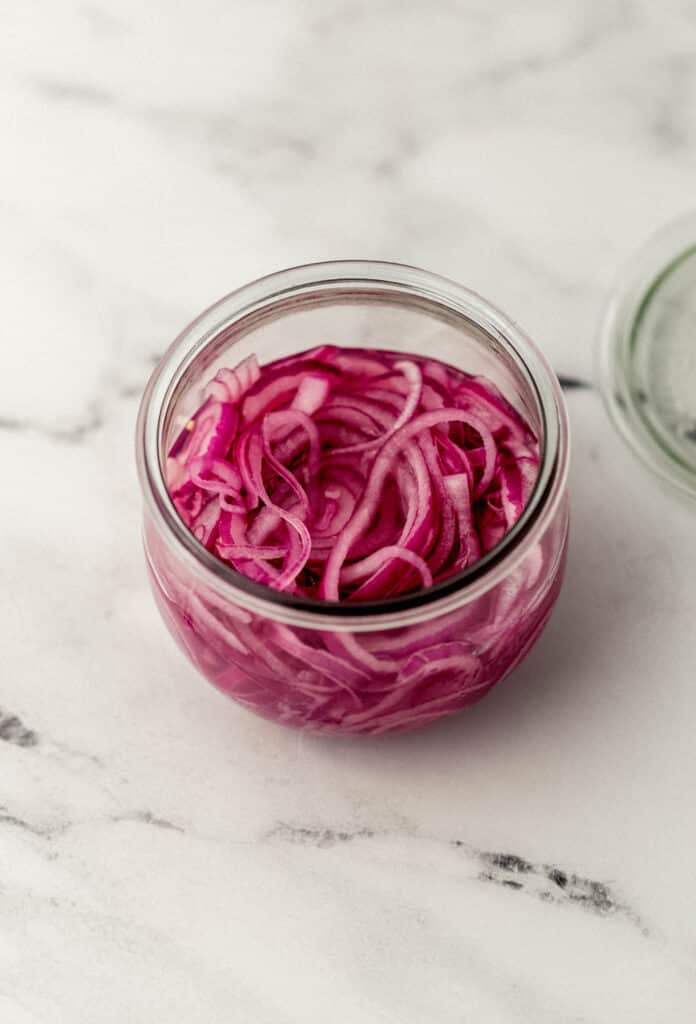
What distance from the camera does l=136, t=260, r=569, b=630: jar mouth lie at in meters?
0.90

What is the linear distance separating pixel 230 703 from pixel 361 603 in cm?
25

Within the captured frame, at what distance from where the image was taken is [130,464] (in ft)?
3.98

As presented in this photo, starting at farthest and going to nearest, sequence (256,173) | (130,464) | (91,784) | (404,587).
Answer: (256,173)
(130,464)
(91,784)
(404,587)

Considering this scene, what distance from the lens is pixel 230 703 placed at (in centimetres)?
111

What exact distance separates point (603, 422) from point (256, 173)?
39 cm

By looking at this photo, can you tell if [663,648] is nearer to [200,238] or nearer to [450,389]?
[450,389]

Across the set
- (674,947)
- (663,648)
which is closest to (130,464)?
(663,648)

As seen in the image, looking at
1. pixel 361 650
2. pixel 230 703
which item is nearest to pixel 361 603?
pixel 361 650

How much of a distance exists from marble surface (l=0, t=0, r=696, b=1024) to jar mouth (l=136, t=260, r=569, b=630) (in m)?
0.21

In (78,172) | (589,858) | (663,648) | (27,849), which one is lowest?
(27,849)

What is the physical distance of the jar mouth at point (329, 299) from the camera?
35.3 inches

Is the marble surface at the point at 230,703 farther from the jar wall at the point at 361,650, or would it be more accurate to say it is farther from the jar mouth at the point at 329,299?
the jar mouth at the point at 329,299

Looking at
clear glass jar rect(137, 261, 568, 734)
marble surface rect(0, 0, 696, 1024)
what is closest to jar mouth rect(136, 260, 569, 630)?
clear glass jar rect(137, 261, 568, 734)

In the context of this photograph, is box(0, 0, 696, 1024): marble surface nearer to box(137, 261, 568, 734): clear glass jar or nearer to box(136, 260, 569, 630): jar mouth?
box(137, 261, 568, 734): clear glass jar
